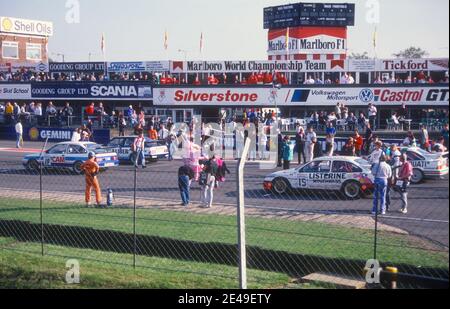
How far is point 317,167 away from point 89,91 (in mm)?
25342

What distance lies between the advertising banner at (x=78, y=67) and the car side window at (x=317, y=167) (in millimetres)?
36582

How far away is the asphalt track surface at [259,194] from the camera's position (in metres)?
13.3

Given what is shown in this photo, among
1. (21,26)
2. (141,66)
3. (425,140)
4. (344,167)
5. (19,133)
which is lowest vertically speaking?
(344,167)

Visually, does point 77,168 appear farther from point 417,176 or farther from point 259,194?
point 417,176

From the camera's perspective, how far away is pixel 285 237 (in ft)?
36.4

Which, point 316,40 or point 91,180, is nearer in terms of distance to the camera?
point 91,180

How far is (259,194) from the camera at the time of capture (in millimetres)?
18000

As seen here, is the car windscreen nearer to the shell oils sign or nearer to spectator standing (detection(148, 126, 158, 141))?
spectator standing (detection(148, 126, 158, 141))

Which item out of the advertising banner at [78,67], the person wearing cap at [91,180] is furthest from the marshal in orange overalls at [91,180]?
the advertising banner at [78,67]

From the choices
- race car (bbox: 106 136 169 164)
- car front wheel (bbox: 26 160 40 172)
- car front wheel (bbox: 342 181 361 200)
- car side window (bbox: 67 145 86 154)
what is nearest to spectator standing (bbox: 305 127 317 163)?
car front wheel (bbox: 342 181 361 200)

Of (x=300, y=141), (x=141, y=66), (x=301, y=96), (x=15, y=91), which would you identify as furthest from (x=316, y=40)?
(x=15, y=91)

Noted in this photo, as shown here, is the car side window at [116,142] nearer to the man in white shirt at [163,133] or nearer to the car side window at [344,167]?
the man in white shirt at [163,133]

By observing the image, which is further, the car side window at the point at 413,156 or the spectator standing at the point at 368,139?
the spectator standing at the point at 368,139
